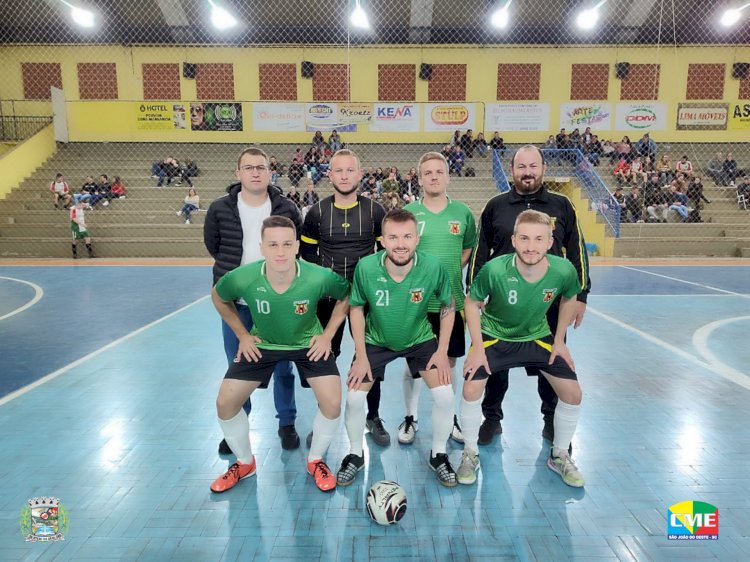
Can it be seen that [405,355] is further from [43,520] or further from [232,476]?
[43,520]

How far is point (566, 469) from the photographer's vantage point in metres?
3.12

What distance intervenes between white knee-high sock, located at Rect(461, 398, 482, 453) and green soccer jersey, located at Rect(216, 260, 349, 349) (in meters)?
1.12

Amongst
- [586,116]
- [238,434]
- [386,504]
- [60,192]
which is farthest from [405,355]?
[586,116]

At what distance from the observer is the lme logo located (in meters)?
2.62

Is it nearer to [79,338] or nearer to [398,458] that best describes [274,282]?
[398,458]

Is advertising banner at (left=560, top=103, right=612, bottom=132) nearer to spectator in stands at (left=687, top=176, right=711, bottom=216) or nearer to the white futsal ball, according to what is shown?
spectator in stands at (left=687, top=176, right=711, bottom=216)

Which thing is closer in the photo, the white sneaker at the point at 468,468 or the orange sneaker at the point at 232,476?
the orange sneaker at the point at 232,476

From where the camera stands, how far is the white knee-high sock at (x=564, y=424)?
3143 millimetres

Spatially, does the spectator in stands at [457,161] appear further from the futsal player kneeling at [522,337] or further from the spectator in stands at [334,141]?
the futsal player kneeling at [522,337]

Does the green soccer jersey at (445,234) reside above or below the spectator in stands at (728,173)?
below

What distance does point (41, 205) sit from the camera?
17172 millimetres

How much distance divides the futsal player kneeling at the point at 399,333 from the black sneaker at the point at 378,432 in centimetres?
38

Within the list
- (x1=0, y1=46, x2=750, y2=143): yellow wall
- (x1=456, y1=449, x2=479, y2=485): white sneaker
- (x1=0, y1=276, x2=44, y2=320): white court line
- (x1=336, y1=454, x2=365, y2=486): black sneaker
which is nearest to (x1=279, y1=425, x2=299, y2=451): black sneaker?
(x1=336, y1=454, x2=365, y2=486): black sneaker

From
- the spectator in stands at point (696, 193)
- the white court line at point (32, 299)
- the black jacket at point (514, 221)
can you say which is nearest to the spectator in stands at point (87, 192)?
the white court line at point (32, 299)
